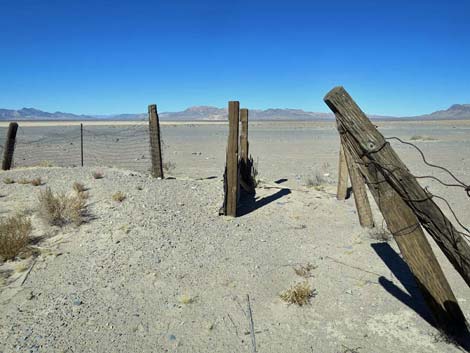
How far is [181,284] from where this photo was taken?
178 inches

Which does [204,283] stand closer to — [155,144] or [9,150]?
[155,144]

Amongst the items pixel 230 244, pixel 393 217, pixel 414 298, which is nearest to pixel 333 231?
pixel 230 244

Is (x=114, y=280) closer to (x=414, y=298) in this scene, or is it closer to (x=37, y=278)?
(x=37, y=278)

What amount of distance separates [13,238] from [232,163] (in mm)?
3592

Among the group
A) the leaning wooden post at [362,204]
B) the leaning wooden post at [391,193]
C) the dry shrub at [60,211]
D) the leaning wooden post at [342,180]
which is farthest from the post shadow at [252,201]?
the leaning wooden post at [391,193]

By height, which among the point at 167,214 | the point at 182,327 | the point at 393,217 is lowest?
the point at 182,327

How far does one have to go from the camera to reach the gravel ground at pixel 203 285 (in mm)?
3523

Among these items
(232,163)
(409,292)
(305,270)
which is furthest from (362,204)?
(232,163)

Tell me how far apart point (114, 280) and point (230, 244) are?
185 cm

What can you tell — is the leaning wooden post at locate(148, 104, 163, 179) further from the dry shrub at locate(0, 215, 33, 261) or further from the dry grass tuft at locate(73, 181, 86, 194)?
the dry shrub at locate(0, 215, 33, 261)

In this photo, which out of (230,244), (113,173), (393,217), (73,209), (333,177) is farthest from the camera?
(333,177)

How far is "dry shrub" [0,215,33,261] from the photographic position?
5.02m

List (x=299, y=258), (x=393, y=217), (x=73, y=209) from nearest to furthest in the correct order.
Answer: (x=393, y=217)
(x=299, y=258)
(x=73, y=209)

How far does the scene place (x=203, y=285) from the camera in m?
4.52
